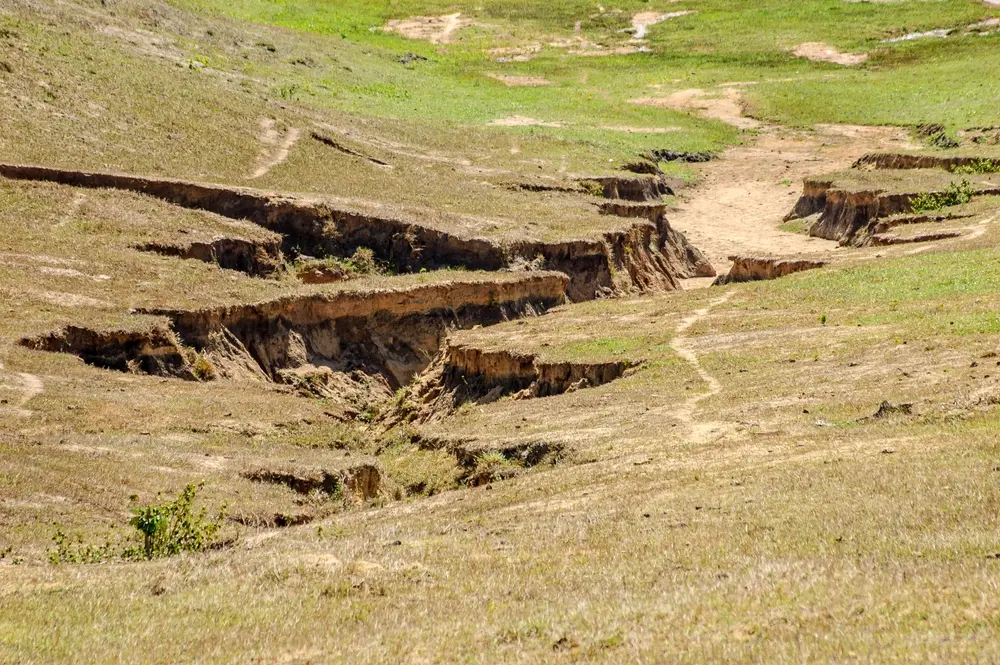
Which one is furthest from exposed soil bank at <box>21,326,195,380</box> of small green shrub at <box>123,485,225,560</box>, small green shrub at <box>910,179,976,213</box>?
small green shrub at <box>910,179,976,213</box>

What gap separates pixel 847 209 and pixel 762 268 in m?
16.9

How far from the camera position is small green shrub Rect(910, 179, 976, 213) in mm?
55500

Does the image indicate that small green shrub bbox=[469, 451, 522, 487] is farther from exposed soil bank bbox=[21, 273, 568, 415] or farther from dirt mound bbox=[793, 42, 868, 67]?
dirt mound bbox=[793, 42, 868, 67]

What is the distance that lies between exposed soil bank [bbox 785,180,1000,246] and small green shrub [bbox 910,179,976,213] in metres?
0.37

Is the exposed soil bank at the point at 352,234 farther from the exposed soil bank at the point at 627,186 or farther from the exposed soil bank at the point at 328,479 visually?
the exposed soil bank at the point at 328,479

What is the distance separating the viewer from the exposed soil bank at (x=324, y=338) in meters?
34.0

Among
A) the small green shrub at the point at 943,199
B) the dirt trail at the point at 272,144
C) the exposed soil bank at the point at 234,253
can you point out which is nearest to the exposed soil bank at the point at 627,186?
the small green shrub at the point at 943,199

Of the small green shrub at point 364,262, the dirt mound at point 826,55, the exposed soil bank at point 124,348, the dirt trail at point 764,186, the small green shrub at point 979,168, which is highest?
the dirt mound at point 826,55

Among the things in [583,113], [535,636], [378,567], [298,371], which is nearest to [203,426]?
[298,371]

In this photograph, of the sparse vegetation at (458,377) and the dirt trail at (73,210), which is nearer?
the sparse vegetation at (458,377)

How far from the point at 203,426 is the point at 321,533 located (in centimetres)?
1028

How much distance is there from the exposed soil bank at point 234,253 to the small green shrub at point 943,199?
85.5 ft

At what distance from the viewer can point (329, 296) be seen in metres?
39.8

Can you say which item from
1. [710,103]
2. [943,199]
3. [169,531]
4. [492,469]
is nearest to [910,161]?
[943,199]
